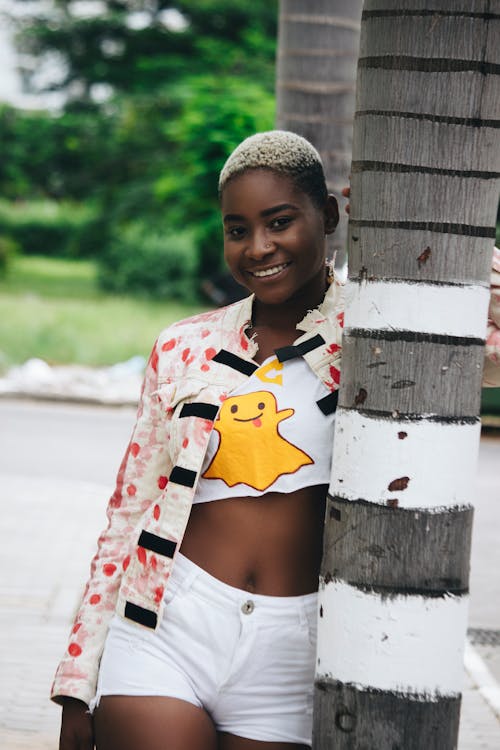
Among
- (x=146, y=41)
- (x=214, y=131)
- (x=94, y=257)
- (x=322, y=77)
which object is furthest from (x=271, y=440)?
(x=94, y=257)

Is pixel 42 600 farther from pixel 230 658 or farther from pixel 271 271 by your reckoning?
pixel 271 271

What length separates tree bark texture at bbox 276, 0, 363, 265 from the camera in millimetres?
5598

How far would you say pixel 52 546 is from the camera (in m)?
7.89

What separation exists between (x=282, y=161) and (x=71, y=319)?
2029cm

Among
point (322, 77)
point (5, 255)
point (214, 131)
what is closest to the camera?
point (322, 77)

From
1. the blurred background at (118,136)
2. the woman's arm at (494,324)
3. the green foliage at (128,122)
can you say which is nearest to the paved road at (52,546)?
the woman's arm at (494,324)

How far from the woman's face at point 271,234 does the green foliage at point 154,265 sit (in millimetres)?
26952

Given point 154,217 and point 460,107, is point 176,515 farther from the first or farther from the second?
point 154,217

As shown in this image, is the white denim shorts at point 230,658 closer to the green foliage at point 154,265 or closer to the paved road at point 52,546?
the paved road at point 52,546

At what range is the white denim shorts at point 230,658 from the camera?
7.93ft

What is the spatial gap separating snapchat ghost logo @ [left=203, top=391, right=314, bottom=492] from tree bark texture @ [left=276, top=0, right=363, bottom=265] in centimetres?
308

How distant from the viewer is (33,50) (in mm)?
30547

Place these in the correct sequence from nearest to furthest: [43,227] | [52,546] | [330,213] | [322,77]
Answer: [330,213] → [322,77] → [52,546] → [43,227]

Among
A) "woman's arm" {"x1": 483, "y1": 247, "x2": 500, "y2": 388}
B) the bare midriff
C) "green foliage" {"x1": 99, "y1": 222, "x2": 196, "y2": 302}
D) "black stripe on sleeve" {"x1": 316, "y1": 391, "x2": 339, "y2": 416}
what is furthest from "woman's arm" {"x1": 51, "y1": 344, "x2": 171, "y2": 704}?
"green foliage" {"x1": 99, "y1": 222, "x2": 196, "y2": 302}
